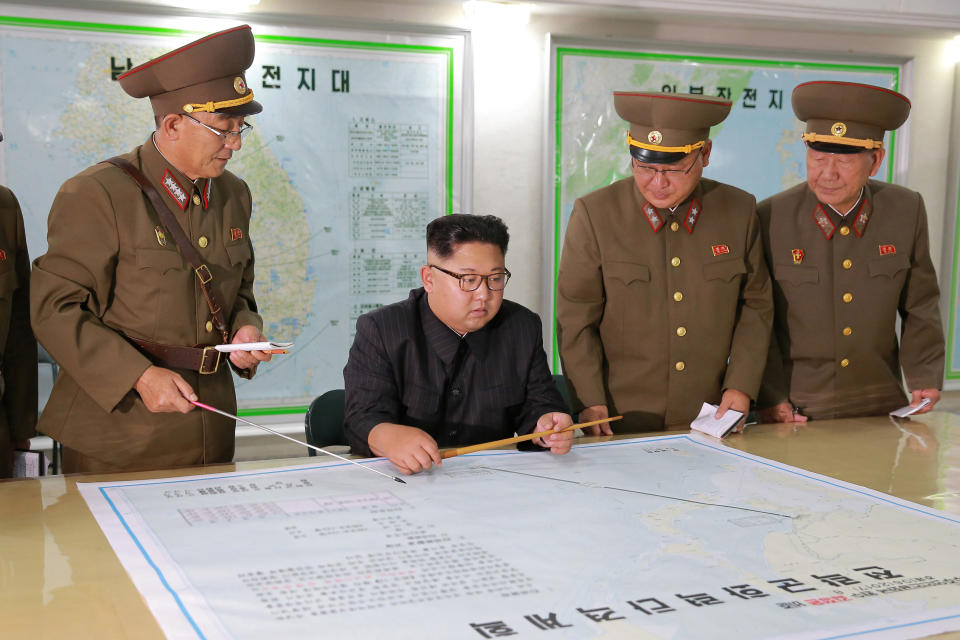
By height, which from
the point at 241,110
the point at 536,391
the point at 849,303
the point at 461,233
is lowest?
the point at 536,391

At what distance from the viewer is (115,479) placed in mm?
1882

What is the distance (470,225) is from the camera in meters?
2.22

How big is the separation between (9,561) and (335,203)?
8.88ft

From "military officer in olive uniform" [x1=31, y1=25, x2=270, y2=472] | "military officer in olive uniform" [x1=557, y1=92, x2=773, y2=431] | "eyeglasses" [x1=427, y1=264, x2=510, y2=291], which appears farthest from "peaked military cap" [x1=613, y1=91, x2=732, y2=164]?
"military officer in olive uniform" [x1=31, y1=25, x2=270, y2=472]

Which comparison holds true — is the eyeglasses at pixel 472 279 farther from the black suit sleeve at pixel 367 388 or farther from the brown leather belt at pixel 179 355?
the brown leather belt at pixel 179 355

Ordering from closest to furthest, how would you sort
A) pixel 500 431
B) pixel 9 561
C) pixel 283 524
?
1. pixel 9 561
2. pixel 283 524
3. pixel 500 431

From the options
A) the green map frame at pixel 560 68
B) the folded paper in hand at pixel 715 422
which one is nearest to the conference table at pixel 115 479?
the folded paper in hand at pixel 715 422

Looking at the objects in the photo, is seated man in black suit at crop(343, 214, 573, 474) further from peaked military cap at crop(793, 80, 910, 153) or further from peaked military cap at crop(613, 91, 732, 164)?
peaked military cap at crop(793, 80, 910, 153)

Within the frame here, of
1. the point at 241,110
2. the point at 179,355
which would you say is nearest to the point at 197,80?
the point at 241,110

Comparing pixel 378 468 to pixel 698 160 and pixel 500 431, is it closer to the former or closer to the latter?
pixel 500 431

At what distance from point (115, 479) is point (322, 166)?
7.48 ft

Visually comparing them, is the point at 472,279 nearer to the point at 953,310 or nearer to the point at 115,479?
the point at 115,479

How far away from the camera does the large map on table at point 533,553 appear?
1.21 metres

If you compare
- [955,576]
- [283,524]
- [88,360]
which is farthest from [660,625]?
[88,360]
